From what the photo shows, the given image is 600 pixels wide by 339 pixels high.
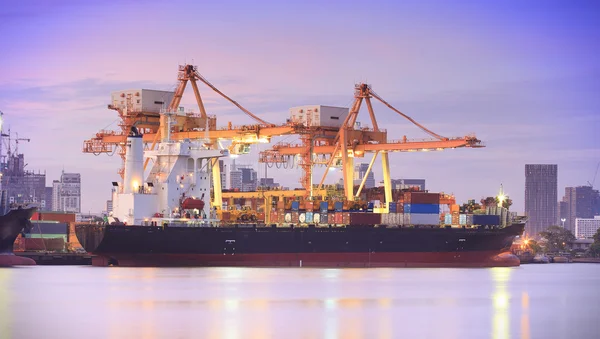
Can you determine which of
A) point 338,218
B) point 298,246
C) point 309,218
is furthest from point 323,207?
point 298,246

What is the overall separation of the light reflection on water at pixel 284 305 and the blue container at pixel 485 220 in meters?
8.26

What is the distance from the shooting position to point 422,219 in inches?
2345

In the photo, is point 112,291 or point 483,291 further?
point 483,291

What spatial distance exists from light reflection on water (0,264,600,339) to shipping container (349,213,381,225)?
501cm

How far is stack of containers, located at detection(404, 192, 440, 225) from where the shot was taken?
195 ft

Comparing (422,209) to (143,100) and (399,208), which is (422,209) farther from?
(143,100)

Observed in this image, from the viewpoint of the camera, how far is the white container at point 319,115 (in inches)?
2520

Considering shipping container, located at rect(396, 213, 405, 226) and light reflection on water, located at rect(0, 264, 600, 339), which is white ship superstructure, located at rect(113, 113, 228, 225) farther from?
shipping container, located at rect(396, 213, 405, 226)

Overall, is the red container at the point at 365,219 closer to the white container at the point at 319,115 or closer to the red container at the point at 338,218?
the red container at the point at 338,218

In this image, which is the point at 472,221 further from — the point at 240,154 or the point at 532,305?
the point at 532,305

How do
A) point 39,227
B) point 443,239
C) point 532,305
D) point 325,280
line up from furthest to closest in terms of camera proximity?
point 39,227 < point 443,239 < point 325,280 < point 532,305

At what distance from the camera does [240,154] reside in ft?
202

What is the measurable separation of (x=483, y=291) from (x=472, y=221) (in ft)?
59.8

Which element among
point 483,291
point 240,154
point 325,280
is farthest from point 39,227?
point 483,291
